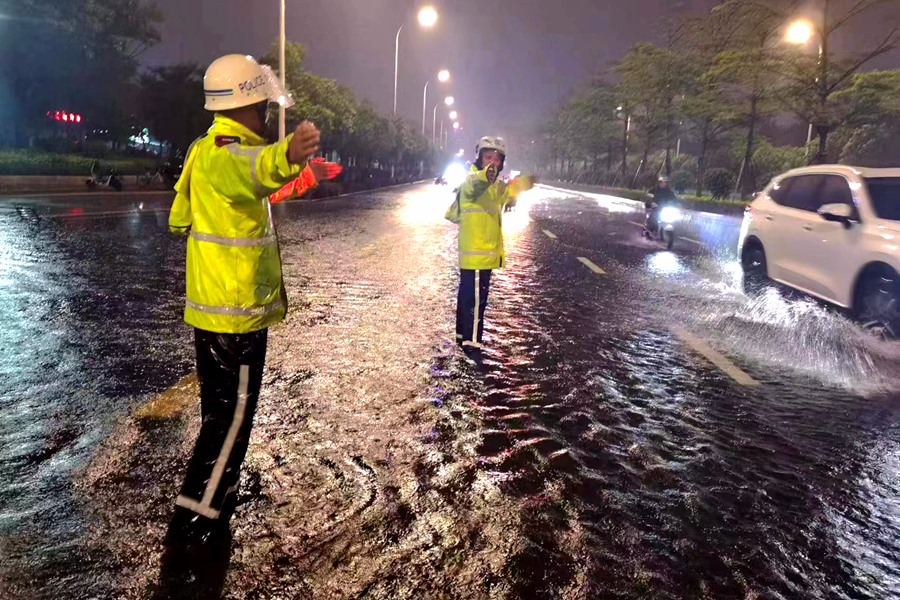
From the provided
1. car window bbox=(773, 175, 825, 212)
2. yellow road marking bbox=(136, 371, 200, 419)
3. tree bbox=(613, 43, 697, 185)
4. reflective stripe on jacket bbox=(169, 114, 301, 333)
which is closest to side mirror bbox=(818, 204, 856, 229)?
car window bbox=(773, 175, 825, 212)

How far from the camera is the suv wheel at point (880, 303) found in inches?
274

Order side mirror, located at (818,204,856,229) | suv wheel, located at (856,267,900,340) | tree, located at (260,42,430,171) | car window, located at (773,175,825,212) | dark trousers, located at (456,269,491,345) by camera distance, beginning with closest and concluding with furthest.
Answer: dark trousers, located at (456,269,491,345)
suv wheel, located at (856,267,900,340)
side mirror, located at (818,204,856,229)
car window, located at (773,175,825,212)
tree, located at (260,42,430,171)

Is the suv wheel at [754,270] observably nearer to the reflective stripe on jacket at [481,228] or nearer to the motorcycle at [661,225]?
the reflective stripe on jacket at [481,228]

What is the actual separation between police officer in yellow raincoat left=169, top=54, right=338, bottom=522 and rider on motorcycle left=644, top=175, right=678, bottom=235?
48.2 ft

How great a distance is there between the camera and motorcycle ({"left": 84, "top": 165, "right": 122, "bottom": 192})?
29953 millimetres

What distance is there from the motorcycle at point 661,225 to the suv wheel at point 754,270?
6219 millimetres

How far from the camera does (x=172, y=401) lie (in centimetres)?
505

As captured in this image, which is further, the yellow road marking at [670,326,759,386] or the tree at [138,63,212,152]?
the tree at [138,63,212,152]

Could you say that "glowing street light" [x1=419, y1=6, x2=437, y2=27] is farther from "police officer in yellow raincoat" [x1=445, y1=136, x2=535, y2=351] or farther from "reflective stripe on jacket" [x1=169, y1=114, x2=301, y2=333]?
"reflective stripe on jacket" [x1=169, y1=114, x2=301, y2=333]

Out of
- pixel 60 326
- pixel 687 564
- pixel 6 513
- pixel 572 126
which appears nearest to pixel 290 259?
pixel 60 326

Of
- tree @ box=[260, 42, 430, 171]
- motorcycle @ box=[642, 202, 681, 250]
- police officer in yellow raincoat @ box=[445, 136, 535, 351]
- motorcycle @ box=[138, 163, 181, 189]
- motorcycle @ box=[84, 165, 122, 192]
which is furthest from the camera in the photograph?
tree @ box=[260, 42, 430, 171]

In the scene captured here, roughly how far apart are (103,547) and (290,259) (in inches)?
364

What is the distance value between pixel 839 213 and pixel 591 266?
548cm

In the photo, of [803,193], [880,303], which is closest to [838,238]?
[880,303]
